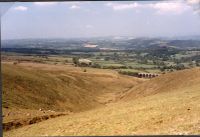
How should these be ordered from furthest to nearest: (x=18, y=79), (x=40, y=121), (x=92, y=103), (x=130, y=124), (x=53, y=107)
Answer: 1. (x=92, y=103)
2. (x=18, y=79)
3. (x=53, y=107)
4. (x=40, y=121)
5. (x=130, y=124)

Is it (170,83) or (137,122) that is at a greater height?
(137,122)

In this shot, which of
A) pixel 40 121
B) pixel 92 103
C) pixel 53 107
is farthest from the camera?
pixel 92 103

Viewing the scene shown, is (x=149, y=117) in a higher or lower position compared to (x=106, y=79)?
higher

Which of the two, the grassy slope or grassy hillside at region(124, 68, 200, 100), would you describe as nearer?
the grassy slope

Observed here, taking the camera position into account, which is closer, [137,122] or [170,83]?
[137,122]

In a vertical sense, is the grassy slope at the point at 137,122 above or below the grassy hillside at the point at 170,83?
above

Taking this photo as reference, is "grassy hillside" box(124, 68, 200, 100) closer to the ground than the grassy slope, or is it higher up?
closer to the ground

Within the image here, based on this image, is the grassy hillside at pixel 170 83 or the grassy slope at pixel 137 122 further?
the grassy hillside at pixel 170 83

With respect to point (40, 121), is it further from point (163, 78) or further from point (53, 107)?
point (163, 78)

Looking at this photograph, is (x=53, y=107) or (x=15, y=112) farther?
(x=53, y=107)

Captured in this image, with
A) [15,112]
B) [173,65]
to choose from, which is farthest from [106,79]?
[15,112]
